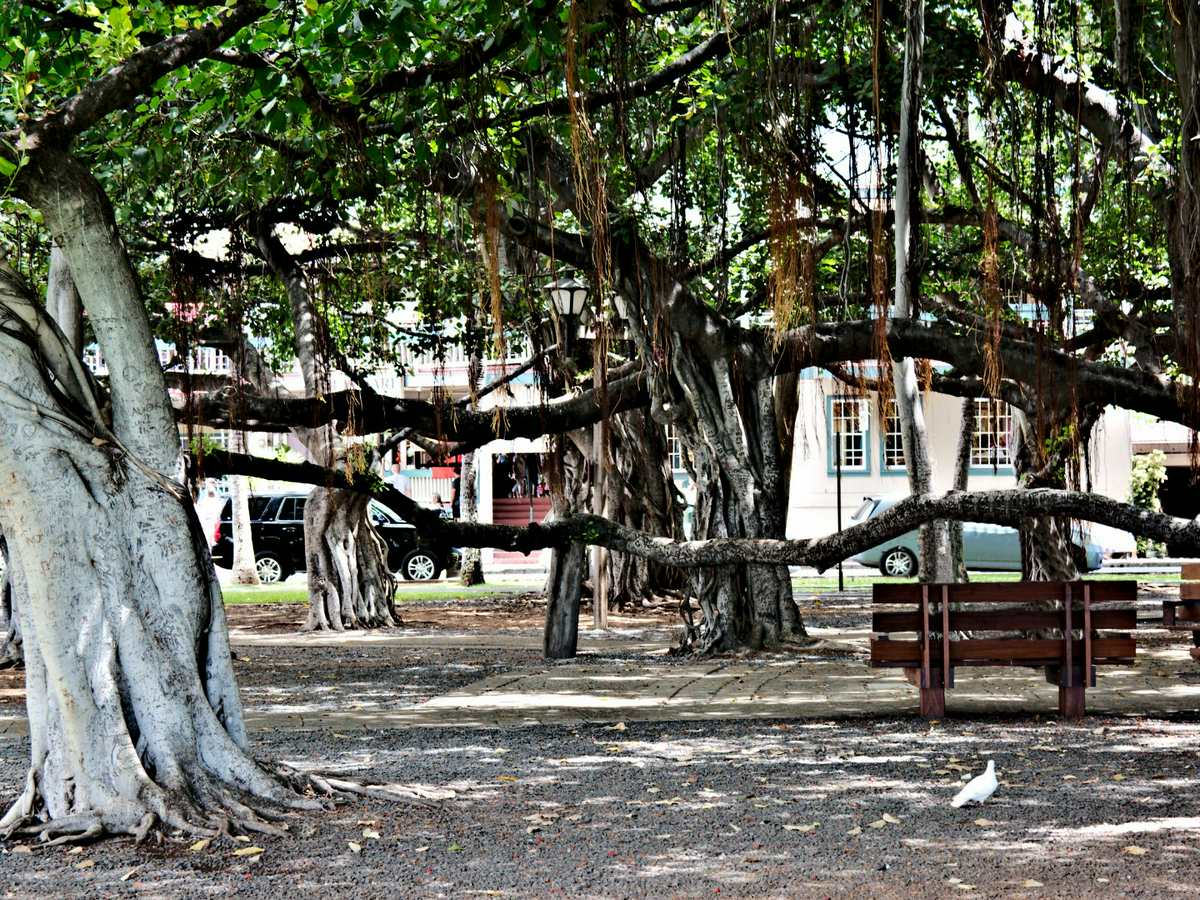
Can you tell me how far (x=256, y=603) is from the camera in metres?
22.9

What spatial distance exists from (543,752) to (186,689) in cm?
258

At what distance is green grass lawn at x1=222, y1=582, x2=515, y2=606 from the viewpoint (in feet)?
76.7

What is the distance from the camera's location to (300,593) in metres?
25.3

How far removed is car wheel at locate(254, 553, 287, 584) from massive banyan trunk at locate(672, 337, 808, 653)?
1752 cm

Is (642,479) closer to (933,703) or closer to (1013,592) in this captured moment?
(933,703)

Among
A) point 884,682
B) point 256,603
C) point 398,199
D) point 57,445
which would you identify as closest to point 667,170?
point 398,199

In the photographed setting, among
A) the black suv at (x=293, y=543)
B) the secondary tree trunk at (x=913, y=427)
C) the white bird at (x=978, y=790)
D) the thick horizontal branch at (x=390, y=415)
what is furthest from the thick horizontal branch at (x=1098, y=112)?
the black suv at (x=293, y=543)

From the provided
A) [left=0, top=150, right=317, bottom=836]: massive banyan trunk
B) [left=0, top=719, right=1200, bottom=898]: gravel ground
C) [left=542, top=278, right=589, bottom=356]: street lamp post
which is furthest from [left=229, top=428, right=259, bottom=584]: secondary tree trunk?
[left=0, top=150, right=317, bottom=836]: massive banyan trunk

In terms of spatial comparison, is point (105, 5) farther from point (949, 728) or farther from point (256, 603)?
point (256, 603)

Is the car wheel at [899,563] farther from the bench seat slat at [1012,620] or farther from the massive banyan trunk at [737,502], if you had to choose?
the bench seat slat at [1012,620]

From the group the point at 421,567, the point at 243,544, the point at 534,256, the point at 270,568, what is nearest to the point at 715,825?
the point at 534,256

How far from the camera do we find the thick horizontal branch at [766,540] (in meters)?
10.0

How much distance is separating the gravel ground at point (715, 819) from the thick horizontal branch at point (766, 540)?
5.04 feet

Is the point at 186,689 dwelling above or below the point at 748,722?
above
